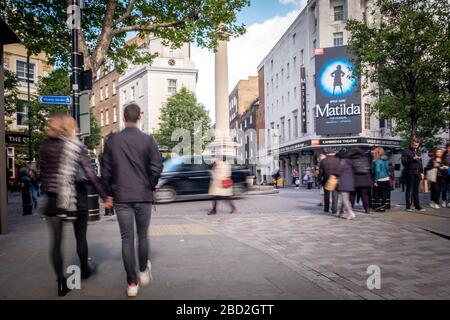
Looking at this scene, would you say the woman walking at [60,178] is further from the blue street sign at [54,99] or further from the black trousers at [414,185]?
the black trousers at [414,185]

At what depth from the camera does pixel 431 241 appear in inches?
262

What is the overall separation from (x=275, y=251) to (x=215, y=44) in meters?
11.7

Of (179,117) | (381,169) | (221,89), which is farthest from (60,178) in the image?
(179,117)

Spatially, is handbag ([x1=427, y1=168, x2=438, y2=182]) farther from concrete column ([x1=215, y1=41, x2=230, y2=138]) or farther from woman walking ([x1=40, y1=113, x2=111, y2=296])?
concrete column ([x1=215, y1=41, x2=230, y2=138])

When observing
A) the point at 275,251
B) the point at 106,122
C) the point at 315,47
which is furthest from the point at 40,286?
the point at 106,122

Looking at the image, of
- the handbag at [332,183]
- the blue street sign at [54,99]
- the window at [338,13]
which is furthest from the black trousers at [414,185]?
the window at [338,13]

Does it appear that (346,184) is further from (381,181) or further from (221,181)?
(221,181)

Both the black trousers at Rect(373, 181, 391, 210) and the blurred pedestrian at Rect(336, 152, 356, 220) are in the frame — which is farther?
the black trousers at Rect(373, 181, 391, 210)

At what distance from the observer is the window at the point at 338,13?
3362cm

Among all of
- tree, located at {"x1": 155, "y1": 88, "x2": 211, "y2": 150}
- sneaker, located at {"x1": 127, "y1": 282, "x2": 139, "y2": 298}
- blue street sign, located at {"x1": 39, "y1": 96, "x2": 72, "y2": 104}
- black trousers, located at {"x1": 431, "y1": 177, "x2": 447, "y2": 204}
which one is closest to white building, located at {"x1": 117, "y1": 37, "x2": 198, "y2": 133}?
tree, located at {"x1": 155, "y1": 88, "x2": 211, "y2": 150}

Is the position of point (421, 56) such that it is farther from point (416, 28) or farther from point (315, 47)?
point (315, 47)

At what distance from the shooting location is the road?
4.07 m

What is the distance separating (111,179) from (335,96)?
31.8 m

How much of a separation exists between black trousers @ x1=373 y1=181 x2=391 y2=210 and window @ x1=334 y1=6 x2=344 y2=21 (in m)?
26.8
